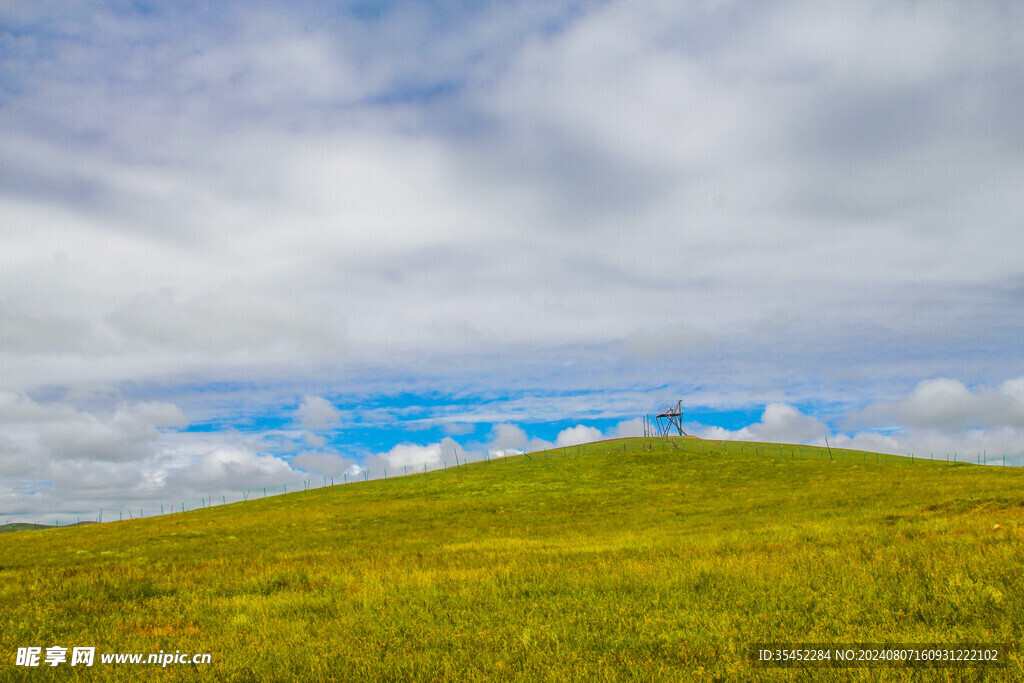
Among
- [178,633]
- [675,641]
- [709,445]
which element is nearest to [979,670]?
[675,641]

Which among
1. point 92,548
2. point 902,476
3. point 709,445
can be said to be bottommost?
point 92,548

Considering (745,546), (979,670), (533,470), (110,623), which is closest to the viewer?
(979,670)

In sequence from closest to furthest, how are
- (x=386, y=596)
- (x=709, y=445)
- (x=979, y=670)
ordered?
(x=979, y=670)
(x=386, y=596)
(x=709, y=445)

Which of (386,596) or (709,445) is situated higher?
(709,445)

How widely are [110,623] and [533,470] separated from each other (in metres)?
72.8

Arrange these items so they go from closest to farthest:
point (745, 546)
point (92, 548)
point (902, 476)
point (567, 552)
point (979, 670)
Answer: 1. point (979, 670)
2. point (745, 546)
3. point (567, 552)
4. point (92, 548)
5. point (902, 476)

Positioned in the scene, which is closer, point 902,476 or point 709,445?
point 902,476

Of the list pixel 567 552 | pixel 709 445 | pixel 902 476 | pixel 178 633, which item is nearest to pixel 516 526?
pixel 567 552

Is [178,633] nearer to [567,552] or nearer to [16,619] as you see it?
[16,619]

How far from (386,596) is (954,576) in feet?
36.0

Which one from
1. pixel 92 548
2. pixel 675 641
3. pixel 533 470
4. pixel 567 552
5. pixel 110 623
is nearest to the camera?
pixel 675 641

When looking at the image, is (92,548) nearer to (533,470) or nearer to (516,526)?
(516,526)

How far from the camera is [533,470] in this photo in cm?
8219

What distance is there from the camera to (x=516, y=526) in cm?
3788
